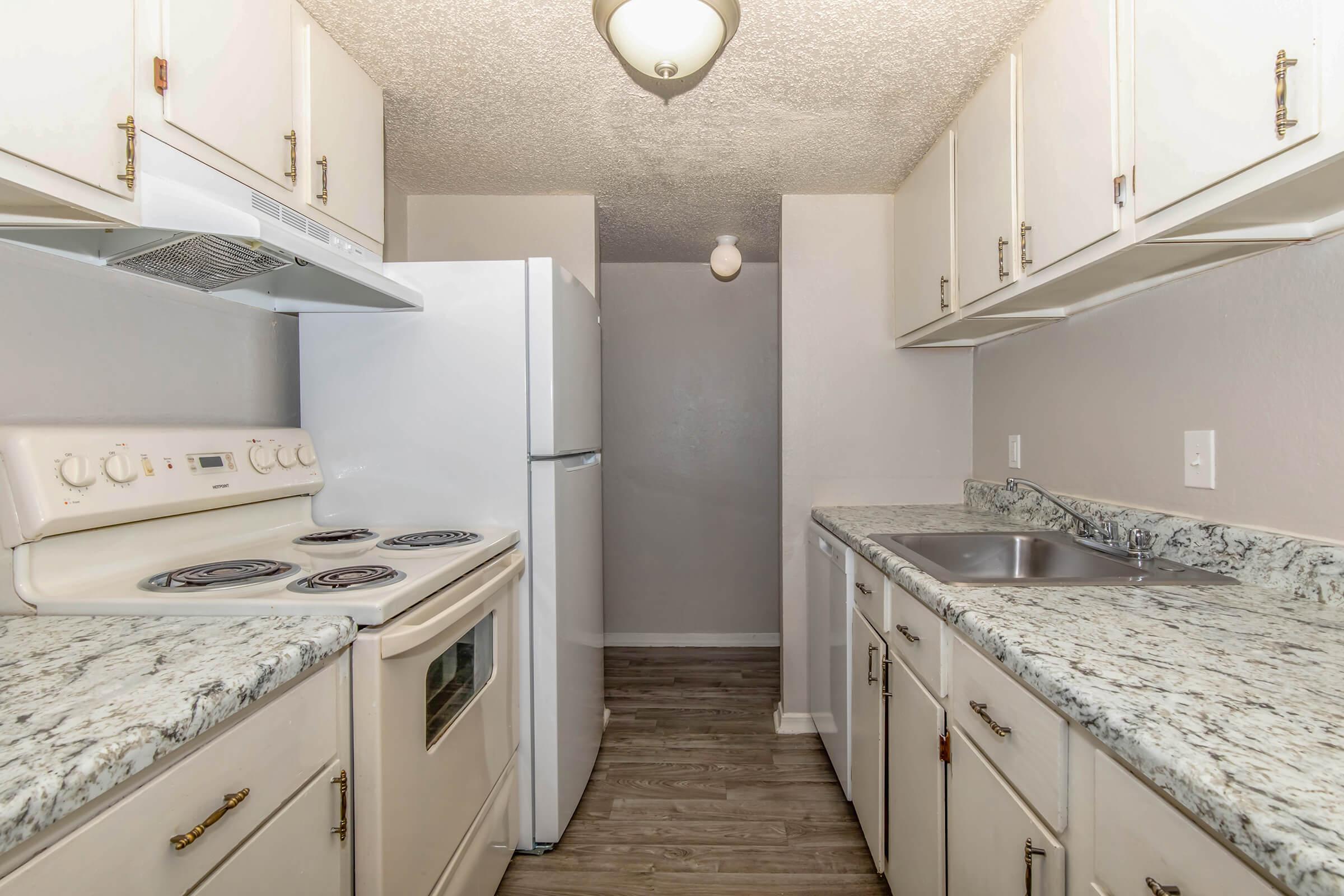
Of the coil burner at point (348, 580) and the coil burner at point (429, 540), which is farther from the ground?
the coil burner at point (429, 540)

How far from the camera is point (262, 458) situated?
62.1 inches

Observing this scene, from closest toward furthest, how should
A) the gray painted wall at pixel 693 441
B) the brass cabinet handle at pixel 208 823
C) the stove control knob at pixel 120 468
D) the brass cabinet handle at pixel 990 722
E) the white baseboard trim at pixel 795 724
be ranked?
the brass cabinet handle at pixel 208 823 → the brass cabinet handle at pixel 990 722 → the stove control knob at pixel 120 468 → the white baseboard trim at pixel 795 724 → the gray painted wall at pixel 693 441

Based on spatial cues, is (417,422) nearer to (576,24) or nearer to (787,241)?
(576,24)

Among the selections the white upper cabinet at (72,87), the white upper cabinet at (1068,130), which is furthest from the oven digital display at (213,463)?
the white upper cabinet at (1068,130)

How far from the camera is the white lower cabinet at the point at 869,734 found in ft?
5.33

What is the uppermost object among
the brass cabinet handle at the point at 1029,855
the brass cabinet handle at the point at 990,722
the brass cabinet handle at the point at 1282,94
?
the brass cabinet handle at the point at 1282,94

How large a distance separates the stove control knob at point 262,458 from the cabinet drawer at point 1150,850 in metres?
1.76

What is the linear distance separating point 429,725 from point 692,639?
2.63 metres

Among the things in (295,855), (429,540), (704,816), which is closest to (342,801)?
(295,855)

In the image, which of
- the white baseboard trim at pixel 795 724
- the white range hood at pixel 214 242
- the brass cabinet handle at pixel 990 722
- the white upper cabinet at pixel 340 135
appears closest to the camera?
the brass cabinet handle at pixel 990 722

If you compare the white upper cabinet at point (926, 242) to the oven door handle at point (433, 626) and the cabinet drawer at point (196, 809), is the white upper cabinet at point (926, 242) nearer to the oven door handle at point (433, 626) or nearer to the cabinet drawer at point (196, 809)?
the oven door handle at point (433, 626)

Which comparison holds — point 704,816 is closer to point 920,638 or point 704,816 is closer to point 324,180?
point 920,638

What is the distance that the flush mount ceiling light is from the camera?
118 cm

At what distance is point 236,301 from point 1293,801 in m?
2.13
